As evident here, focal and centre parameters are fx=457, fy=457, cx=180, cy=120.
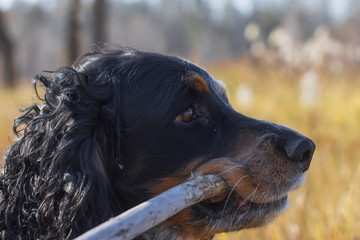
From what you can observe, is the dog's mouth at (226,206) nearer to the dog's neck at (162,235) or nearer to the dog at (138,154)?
the dog at (138,154)

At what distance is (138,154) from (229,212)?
55 centimetres

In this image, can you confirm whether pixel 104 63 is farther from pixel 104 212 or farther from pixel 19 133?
pixel 104 212

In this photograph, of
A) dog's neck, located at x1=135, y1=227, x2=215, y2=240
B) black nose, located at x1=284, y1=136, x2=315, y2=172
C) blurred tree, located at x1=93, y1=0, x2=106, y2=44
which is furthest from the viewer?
blurred tree, located at x1=93, y1=0, x2=106, y2=44

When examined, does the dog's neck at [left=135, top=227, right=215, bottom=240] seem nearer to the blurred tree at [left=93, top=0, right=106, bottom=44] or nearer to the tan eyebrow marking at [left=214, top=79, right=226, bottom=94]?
the tan eyebrow marking at [left=214, top=79, right=226, bottom=94]

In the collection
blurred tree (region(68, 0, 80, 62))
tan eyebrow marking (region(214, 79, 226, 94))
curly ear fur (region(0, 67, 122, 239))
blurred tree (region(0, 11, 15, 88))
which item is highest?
tan eyebrow marking (region(214, 79, 226, 94))

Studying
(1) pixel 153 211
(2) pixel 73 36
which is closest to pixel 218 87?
(1) pixel 153 211

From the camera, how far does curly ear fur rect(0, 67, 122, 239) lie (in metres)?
2.04

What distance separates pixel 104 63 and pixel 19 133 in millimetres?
599

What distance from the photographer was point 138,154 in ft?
7.74

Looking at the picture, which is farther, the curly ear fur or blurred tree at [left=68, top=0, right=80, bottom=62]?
blurred tree at [left=68, top=0, right=80, bottom=62]

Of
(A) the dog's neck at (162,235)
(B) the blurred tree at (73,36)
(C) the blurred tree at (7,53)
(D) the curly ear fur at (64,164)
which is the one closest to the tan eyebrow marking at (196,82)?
(D) the curly ear fur at (64,164)

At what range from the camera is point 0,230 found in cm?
217

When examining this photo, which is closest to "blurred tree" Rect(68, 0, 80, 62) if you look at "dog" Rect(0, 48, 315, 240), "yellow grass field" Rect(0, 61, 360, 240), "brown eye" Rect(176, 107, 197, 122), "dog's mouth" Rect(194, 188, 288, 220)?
"yellow grass field" Rect(0, 61, 360, 240)

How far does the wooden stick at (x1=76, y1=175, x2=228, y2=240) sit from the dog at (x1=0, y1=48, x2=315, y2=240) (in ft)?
0.82
